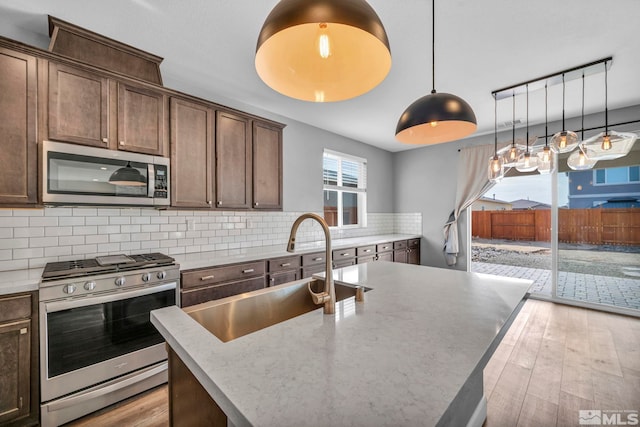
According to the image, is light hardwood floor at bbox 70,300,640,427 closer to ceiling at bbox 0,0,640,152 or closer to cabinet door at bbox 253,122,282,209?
cabinet door at bbox 253,122,282,209

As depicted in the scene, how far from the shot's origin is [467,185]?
4.58m

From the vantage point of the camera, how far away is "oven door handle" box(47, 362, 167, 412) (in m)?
1.69

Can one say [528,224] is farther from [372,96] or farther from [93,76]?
[93,76]

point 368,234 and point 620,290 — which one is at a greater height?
point 368,234

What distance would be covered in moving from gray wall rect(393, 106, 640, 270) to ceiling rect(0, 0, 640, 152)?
175cm

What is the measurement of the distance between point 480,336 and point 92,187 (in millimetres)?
2472

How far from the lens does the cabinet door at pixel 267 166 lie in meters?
3.07

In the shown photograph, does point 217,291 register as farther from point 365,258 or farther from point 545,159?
point 545,159

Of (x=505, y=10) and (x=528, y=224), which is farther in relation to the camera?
(x=528, y=224)

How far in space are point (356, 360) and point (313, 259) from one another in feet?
8.20

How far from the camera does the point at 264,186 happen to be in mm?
3162

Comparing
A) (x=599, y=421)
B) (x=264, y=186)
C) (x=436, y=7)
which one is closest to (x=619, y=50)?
(x=436, y=7)

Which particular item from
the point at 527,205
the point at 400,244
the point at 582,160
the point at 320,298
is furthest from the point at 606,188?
the point at 320,298

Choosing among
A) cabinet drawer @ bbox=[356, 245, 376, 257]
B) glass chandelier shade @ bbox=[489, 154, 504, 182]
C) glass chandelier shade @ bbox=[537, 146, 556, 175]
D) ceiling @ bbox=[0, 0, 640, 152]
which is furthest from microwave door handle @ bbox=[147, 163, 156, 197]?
glass chandelier shade @ bbox=[537, 146, 556, 175]
